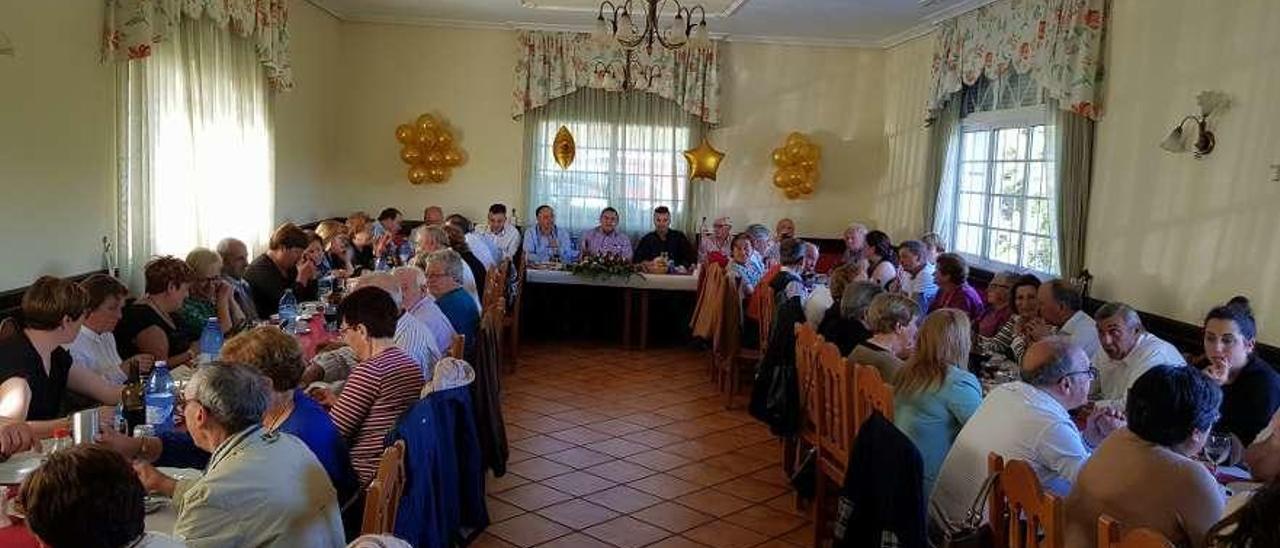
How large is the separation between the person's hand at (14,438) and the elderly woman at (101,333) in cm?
77

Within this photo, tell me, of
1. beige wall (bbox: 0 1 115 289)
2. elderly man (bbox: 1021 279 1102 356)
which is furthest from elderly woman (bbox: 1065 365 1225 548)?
beige wall (bbox: 0 1 115 289)

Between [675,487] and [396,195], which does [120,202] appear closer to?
[675,487]

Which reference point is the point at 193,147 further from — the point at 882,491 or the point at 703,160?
the point at 882,491

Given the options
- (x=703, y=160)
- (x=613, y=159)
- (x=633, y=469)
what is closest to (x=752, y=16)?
(x=703, y=160)

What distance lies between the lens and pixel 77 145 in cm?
484

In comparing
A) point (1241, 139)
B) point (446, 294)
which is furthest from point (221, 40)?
point (1241, 139)

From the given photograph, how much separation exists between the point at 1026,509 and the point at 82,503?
1.89m

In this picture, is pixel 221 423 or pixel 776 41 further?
pixel 776 41

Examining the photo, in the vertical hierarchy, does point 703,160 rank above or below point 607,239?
above

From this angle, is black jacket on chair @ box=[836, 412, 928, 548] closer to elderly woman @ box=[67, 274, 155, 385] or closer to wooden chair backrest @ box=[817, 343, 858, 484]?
wooden chair backrest @ box=[817, 343, 858, 484]

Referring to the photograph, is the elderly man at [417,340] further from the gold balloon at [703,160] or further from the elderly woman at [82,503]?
the gold balloon at [703,160]

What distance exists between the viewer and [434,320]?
4.36m

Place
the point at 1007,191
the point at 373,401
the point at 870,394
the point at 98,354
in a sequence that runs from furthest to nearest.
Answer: the point at 1007,191 → the point at 98,354 → the point at 870,394 → the point at 373,401

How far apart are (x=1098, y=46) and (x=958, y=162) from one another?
2338 mm
